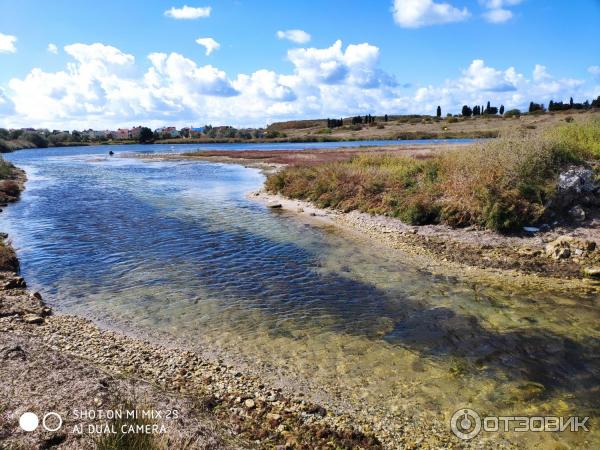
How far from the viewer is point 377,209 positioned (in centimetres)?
2394

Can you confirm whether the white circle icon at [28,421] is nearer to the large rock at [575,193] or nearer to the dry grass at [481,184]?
the dry grass at [481,184]

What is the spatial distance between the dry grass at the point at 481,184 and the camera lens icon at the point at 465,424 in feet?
40.9

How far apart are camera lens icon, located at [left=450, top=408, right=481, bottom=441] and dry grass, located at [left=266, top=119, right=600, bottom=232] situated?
12.5m

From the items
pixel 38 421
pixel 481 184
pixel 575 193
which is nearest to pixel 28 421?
pixel 38 421

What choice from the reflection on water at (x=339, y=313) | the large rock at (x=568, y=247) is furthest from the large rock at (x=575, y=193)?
the reflection on water at (x=339, y=313)

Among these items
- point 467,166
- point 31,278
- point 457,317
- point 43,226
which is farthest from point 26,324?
point 467,166

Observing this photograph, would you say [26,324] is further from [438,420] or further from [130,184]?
[130,184]

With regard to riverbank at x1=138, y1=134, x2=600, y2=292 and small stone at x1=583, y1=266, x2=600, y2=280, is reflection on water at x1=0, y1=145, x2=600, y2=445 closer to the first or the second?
riverbank at x1=138, y1=134, x2=600, y2=292

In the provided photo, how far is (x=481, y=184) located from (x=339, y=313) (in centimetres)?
1163

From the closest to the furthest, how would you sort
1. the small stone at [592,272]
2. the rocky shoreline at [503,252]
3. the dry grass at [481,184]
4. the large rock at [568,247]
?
the small stone at [592,272] < the rocky shoreline at [503,252] < the large rock at [568,247] < the dry grass at [481,184]

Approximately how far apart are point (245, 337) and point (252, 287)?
3.71m

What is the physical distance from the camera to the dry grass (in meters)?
18.8

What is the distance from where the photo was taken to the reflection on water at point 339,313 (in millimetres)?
8352

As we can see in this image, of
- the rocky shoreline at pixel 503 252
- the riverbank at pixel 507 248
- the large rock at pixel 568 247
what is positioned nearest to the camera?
the rocky shoreline at pixel 503 252
